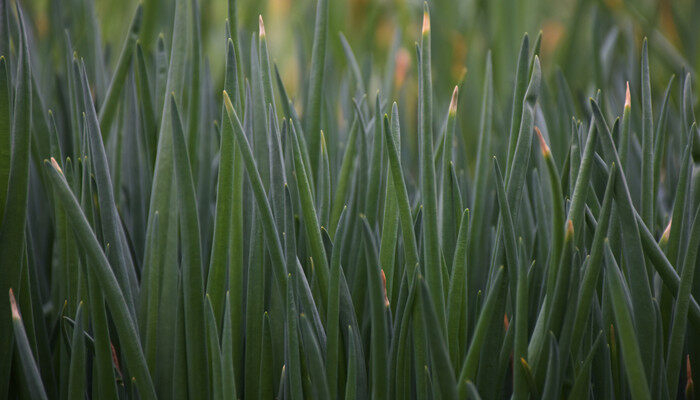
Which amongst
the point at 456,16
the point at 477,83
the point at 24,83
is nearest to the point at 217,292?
the point at 24,83

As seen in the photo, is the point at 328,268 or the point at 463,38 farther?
the point at 463,38

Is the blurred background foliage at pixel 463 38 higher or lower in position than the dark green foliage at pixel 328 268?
higher

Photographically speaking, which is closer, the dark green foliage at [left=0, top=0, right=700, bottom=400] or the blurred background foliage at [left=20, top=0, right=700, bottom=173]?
the dark green foliage at [left=0, top=0, right=700, bottom=400]

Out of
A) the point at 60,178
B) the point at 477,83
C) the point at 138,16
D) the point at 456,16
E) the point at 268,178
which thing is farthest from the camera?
the point at 456,16

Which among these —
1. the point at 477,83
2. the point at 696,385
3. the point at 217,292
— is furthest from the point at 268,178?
the point at 477,83

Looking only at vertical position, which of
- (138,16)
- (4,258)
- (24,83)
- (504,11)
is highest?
(504,11)

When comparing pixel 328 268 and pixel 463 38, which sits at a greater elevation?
pixel 463 38

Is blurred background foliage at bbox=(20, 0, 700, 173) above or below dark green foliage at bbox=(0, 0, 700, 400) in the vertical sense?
above

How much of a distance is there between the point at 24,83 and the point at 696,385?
51cm

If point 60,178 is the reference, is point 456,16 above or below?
above

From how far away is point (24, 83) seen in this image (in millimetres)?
417

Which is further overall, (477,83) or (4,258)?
(477,83)

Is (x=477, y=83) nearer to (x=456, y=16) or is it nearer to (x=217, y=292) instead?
(x=456, y=16)

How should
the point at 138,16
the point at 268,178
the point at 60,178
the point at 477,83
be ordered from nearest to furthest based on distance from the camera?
1. the point at 60,178
2. the point at 268,178
3. the point at 138,16
4. the point at 477,83
